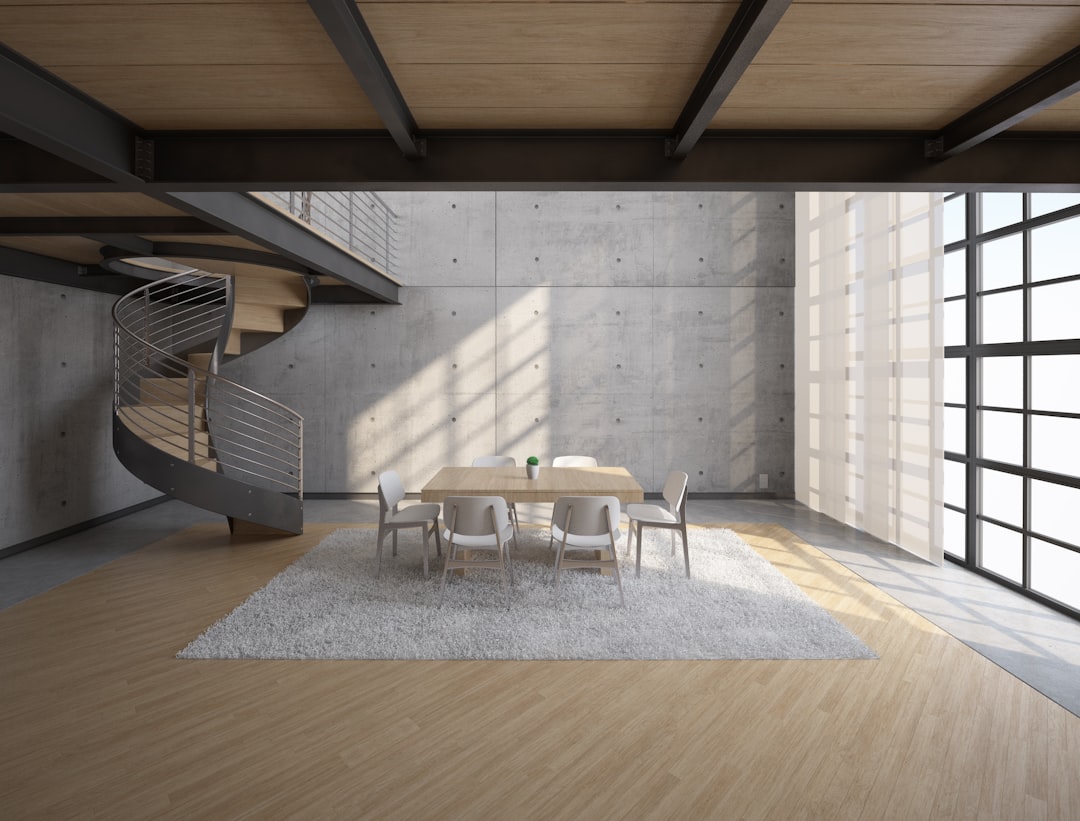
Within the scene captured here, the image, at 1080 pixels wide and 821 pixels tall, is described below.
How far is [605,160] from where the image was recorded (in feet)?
8.72

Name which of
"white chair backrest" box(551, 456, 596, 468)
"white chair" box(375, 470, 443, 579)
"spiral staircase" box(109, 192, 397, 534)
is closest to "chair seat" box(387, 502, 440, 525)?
"white chair" box(375, 470, 443, 579)

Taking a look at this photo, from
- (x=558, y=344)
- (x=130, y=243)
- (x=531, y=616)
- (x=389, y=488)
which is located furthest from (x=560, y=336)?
(x=130, y=243)

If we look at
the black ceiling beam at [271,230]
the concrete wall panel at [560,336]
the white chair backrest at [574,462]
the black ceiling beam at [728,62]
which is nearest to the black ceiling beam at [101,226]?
the black ceiling beam at [271,230]

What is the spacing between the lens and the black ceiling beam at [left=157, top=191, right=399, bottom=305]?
333 centimetres

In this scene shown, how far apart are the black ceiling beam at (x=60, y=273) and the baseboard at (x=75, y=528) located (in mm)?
2569

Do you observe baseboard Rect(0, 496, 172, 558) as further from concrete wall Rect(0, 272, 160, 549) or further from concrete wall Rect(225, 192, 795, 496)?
concrete wall Rect(225, 192, 795, 496)

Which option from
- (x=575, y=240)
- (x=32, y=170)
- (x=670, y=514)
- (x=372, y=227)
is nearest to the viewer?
(x=32, y=170)

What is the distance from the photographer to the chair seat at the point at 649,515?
491 cm

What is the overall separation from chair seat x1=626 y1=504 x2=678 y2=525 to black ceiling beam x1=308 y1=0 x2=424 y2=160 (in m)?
3.46

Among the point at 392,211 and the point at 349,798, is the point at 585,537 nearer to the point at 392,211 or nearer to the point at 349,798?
the point at 349,798

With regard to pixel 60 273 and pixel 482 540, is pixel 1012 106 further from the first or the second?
pixel 60 273

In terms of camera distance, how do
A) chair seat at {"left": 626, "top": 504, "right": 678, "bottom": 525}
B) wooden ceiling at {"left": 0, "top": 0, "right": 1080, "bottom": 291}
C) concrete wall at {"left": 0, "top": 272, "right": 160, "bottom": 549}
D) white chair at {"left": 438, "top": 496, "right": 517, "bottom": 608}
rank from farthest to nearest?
concrete wall at {"left": 0, "top": 272, "right": 160, "bottom": 549}, chair seat at {"left": 626, "top": 504, "right": 678, "bottom": 525}, white chair at {"left": 438, "top": 496, "right": 517, "bottom": 608}, wooden ceiling at {"left": 0, "top": 0, "right": 1080, "bottom": 291}

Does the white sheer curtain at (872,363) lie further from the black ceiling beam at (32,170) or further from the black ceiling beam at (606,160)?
the black ceiling beam at (32,170)

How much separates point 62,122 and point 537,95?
70.9 inches
